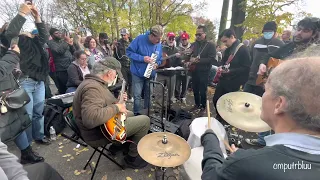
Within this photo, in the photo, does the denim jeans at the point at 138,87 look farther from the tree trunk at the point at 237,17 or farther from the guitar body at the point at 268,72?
the tree trunk at the point at 237,17

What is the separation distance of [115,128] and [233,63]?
2.62 m

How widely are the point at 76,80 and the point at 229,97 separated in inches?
124

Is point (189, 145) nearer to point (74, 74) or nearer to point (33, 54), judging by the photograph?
point (33, 54)

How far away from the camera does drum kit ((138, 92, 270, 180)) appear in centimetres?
190

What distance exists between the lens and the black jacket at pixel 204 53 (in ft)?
14.8

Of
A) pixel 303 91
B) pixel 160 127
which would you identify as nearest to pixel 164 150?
pixel 303 91

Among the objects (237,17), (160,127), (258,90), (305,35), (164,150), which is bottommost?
(160,127)

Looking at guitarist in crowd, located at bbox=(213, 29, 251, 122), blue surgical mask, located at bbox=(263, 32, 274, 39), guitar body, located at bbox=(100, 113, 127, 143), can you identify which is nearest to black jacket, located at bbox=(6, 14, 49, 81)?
guitar body, located at bbox=(100, 113, 127, 143)

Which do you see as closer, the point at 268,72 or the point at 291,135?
the point at 291,135

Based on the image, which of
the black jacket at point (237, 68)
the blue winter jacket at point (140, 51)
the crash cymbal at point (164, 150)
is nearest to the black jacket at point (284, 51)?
the black jacket at point (237, 68)

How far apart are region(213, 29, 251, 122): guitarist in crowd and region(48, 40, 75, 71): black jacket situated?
3.45m

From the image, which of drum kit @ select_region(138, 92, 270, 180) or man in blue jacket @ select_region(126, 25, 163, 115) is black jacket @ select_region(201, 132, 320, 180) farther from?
man in blue jacket @ select_region(126, 25, 163, 115)

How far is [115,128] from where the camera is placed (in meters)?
2.41

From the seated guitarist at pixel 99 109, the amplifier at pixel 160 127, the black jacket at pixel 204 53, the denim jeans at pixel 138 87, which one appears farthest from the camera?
the black jacket at pixel 204 53
